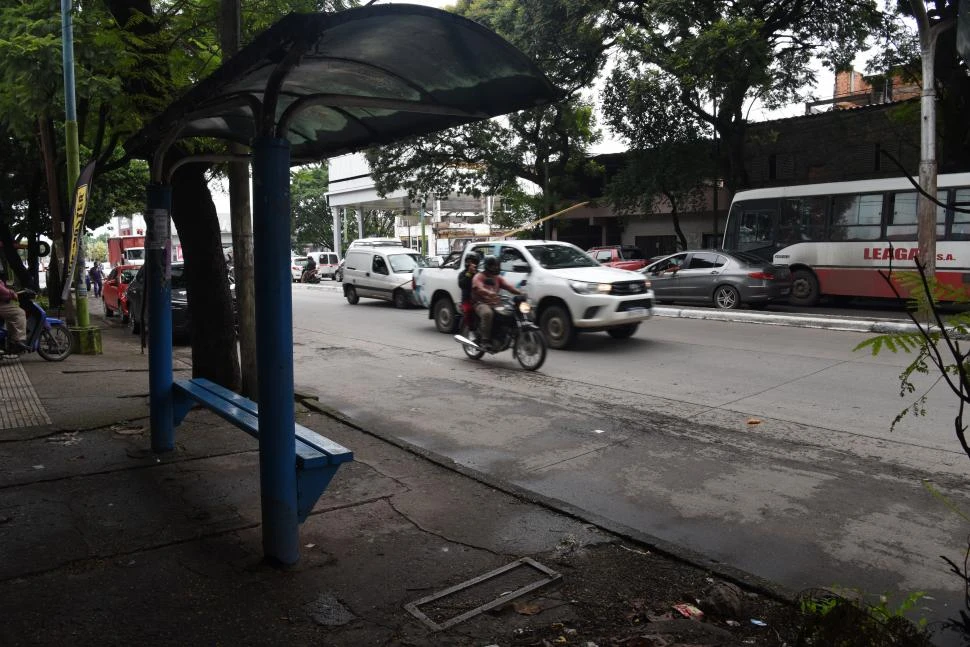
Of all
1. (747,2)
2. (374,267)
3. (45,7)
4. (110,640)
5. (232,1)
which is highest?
(747,2)

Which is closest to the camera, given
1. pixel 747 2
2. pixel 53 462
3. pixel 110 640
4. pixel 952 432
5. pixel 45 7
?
pixel 110 640

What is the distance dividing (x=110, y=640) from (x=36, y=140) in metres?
18.8

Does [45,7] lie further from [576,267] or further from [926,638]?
[926,638]

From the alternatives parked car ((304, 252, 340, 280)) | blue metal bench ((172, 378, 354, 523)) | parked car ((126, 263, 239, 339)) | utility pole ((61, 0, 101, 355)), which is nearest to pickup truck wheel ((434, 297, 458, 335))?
parked car ((126, 263, 239, 339))

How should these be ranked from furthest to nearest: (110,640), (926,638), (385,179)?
(385,179), (110,640), (926,638)

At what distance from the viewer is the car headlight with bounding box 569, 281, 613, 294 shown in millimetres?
11906

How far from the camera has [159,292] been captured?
5.87 m

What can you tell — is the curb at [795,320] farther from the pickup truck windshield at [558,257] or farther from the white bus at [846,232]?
the pickup truck windshield at [558,257]

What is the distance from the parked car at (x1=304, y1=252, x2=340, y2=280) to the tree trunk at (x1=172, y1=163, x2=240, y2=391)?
33759 millimetres

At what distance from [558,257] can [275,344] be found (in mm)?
9697

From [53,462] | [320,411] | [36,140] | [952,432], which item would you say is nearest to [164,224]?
[53,462]

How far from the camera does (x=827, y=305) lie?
19969 mm

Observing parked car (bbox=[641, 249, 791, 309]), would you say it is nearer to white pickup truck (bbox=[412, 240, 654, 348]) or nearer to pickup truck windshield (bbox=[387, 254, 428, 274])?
white pickup truck (bbox=[412, 240, 654, 348])

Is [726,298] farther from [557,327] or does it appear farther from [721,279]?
[557,327]
